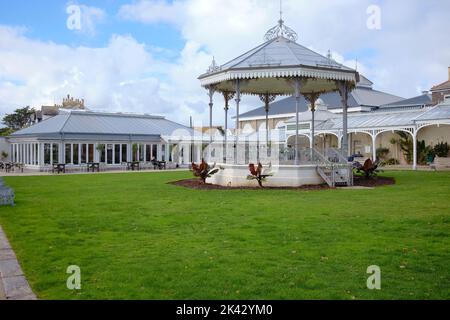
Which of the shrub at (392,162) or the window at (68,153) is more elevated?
the window at (68,153)

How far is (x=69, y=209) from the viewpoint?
448 inches

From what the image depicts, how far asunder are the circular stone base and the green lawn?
4.23 m

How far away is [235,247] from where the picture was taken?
6.99 m

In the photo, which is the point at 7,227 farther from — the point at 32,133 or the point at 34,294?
the point at 32,133

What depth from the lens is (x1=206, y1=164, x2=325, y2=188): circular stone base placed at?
55.5 feet

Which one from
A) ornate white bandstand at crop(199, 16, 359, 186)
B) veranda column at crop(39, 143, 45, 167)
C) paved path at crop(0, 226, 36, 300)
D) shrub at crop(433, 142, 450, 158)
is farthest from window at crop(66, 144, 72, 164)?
paved path at crop(0, 226, 36, 300)

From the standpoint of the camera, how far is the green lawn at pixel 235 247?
5.09 meters

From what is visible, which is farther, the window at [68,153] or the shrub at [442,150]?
the window at [68,153]

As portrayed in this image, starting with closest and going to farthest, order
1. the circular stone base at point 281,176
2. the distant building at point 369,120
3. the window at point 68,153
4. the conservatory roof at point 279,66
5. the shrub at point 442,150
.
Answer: the circular stone base at point 281,176 < the conservatory roof at point 279,66 < the shrub at point 442,150 < the distant building at point 369,120 < the window at point 68,153

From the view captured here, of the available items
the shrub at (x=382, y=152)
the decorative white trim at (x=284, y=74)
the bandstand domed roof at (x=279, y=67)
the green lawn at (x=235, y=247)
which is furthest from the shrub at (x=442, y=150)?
the green lawn at (x=235, y=247)

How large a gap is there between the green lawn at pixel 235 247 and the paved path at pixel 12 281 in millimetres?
136

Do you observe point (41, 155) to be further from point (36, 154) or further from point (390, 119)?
point (390, 119)

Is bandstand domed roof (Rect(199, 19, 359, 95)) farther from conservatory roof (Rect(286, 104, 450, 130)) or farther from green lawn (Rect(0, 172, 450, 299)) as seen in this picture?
conservatory roof (Rect(286, 104, 450, 130))

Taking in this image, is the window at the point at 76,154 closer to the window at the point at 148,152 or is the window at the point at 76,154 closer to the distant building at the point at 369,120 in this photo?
the window at the point at 148,152
